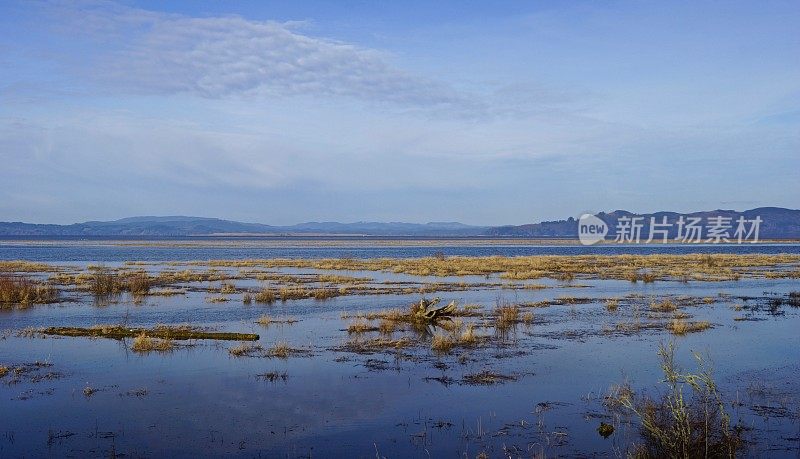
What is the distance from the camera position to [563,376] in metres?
16.6

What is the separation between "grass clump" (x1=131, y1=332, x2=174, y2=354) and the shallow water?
32cm

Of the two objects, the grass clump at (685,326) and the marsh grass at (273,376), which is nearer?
the marsh grass at (273,376)

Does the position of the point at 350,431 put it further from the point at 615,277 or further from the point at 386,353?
the point at 615,277

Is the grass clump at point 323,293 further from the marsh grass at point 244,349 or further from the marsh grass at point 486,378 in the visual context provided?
the marsh grass at point 486,378

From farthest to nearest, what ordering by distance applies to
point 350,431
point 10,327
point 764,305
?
point 764,305
point 10,327
point 350,431

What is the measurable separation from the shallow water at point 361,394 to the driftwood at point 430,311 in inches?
130

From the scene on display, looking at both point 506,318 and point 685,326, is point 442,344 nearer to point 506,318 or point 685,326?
point 506,318

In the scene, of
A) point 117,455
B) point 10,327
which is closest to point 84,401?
point 117,455

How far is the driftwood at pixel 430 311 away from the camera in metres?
26.0

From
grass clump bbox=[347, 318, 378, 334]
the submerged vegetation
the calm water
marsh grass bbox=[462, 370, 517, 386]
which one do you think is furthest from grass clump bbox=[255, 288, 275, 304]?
the calm water

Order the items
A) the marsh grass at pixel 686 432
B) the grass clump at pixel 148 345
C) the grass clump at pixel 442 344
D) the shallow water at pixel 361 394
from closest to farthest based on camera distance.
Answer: the marsh grass at pixel 686 432 → the shallow water at pixel 361 394 → the grass clump at pixel 148 345 → the grass clump at pixel 442 344

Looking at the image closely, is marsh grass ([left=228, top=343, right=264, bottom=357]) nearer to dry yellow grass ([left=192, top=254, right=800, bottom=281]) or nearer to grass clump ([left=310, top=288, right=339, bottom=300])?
grass clump ([left=310, top=288, right=339, bottom=300])

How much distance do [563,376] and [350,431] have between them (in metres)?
6.51

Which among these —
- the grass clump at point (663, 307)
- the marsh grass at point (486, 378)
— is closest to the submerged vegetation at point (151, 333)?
the marsh grass at point (486, 378)
